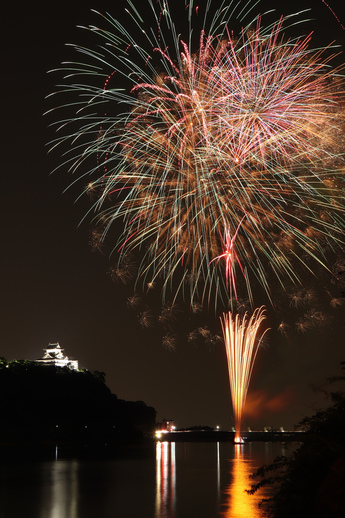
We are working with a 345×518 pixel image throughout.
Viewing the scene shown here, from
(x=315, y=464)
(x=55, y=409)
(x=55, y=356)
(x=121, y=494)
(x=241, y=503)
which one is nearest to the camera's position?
(x=315, y=464)

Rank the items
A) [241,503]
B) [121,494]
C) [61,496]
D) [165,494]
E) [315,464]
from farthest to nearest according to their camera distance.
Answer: [165,494] < [121,494] < [61,496] < [241,503] < [315,464]

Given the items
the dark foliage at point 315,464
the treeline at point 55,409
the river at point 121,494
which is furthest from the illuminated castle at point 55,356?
the dark foliage at point 315,464

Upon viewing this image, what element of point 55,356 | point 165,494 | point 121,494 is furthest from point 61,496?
point 55,356

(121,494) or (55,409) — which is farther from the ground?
(55,409)

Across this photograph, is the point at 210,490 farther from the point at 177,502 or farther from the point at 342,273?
the point at 342,273

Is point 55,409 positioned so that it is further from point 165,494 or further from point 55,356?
point 55,356

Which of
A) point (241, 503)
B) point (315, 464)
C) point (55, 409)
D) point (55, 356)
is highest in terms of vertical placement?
point (55, 356)

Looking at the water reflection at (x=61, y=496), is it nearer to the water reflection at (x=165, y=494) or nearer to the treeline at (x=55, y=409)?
the water reflection at (x=165, y=494)

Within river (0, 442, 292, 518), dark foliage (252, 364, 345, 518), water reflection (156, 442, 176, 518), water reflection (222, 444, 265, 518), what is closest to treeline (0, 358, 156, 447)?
river (0, 442, 292, 518)

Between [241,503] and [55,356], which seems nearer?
[241,503]
